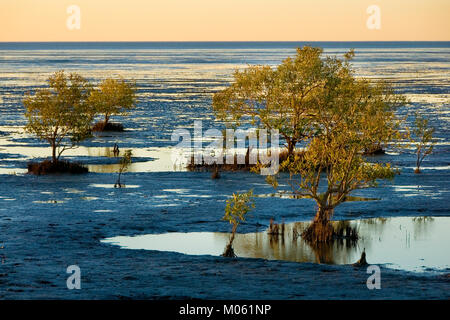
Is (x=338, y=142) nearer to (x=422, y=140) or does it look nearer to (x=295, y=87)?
(x=295, y=87)

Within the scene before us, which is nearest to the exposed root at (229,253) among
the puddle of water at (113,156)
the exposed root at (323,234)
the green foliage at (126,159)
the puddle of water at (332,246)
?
the puddle of water at (332,246)

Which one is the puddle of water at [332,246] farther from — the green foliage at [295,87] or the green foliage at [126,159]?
the green foliage at [295,87]

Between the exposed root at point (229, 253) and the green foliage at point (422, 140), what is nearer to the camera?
the exposed root at point (229, 253)

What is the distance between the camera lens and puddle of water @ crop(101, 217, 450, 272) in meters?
24.6

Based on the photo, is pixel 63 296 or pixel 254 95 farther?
pixel 254 95

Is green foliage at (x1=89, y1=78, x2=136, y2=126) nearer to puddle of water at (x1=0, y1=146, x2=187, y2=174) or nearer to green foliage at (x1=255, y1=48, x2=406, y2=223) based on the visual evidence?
puddle of water at (x1=0, y1=146, x2=187, y2=174)

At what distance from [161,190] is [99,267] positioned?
1460 centimetres

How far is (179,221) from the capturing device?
29234mm

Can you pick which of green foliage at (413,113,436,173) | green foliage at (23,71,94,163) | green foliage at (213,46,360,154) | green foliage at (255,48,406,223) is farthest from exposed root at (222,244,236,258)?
green foliage at (23,71,94,163)

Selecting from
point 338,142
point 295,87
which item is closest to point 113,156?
point 295,87

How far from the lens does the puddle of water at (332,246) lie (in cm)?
2459

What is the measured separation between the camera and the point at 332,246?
86.1 feet

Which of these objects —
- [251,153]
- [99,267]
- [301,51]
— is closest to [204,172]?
[251,153]
